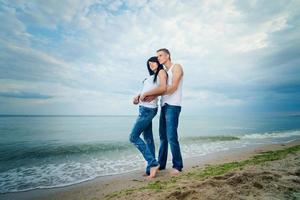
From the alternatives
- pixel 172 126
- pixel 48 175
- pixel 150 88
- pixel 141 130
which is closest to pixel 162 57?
pixel 150 88

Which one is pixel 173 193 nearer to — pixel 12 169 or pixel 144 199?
pixel 144 199

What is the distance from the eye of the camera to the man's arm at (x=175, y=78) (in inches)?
159

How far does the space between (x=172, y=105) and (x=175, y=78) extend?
53 cm

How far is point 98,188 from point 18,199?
136 centimetres

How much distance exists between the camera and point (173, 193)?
7.79ft

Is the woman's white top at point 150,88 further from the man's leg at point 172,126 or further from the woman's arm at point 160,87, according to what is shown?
the man's leg at point 172,126

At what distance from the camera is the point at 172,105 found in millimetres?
4141

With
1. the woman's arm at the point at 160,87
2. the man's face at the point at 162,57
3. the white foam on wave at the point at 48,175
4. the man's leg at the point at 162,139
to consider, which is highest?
the man's face at the point at 162,57

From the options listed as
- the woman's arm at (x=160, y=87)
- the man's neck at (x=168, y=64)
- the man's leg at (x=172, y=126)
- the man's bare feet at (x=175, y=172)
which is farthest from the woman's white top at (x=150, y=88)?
the man's bare feet at (x=175, y=172)

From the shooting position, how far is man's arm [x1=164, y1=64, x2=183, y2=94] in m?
4.04

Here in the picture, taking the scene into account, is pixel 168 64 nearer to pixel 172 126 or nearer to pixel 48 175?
pixel 172 126

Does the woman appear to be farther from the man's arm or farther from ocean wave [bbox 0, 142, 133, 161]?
ocean wave [bbox 0, 142, 133, 161]

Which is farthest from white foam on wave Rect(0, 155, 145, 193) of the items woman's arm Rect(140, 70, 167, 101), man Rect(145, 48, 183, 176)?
woman's arm Rect(140, 70, 167, 101)

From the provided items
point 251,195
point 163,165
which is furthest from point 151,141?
point 251,195
